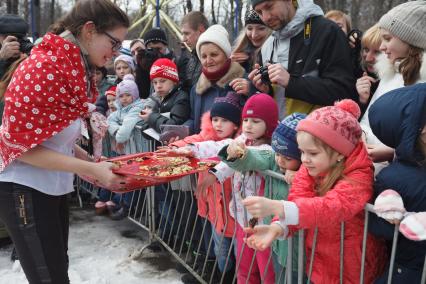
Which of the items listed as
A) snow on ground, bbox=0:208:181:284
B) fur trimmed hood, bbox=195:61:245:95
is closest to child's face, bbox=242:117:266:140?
fur trimmed hood, bbox=195:61:245:95

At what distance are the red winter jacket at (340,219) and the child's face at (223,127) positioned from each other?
1155 millimetres

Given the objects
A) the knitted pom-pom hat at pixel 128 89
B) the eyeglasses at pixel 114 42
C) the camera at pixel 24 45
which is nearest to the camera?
the eyeglasses at pixel 114 42

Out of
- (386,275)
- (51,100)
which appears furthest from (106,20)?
(386,275)

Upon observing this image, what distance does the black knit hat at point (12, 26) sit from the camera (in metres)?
4.41

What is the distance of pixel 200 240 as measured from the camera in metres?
3.52

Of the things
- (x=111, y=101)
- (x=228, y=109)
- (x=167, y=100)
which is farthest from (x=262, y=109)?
(x=111, y=101)

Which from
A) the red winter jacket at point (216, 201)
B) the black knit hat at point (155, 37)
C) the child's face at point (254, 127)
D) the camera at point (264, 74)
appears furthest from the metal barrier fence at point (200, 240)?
the black knit hat at point (155, 37)

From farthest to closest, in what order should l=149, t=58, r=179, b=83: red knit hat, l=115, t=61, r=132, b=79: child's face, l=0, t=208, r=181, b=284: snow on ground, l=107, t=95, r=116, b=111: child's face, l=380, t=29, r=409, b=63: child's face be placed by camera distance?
l=115, t=61, r=132, b=79: child's face, l=107, t=95, r=116, b=111: child's face, l=149, t=58, r=179, b=83: red knit hat, l=0, t=208, r=181, b=284: snow on ground, l=380, t=29, r=409, b=63: child's face

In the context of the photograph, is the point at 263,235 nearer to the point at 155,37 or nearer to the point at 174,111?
the point at 174,111

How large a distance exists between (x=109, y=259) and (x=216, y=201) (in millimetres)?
1581

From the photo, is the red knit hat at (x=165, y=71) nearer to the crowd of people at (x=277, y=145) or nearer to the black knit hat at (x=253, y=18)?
the crowd of people at (x=277, y=145)

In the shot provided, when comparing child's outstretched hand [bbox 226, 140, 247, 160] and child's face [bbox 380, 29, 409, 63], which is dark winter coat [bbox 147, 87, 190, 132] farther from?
child's face [bbox 380, 29, 409, 63]

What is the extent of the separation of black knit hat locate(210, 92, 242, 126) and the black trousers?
1.45 m

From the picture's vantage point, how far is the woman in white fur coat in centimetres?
232
